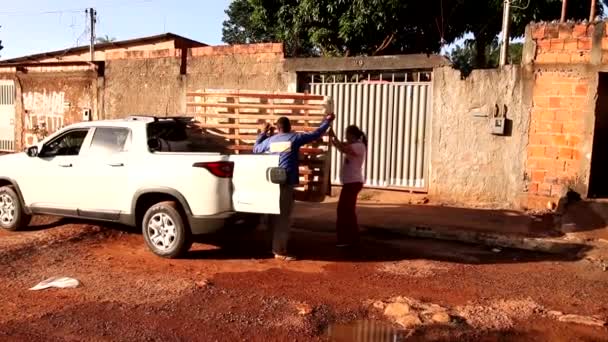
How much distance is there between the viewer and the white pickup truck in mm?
6508

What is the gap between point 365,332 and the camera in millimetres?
4773

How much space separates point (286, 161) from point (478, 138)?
4936 mm

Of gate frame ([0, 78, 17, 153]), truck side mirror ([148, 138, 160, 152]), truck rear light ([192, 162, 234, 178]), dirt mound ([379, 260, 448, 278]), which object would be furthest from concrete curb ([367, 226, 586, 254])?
gate frame ([0, 78, 17, 153])

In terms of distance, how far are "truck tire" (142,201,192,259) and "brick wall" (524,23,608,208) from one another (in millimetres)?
6051

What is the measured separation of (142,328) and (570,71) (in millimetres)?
7824

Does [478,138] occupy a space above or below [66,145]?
above

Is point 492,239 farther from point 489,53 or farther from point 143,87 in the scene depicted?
point 489,53

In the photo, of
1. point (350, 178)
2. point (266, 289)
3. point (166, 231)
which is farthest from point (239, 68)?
point (266, 289)

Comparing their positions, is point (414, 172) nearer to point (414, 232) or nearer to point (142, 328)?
point (414, 232)

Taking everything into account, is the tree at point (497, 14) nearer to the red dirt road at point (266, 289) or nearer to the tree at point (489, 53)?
the tree at point (489, 53)

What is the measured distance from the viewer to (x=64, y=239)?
7801mm

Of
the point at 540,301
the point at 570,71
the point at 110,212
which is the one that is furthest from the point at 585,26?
the point at 110,212

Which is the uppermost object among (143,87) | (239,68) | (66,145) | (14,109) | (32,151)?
(239,68)

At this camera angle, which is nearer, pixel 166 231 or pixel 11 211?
pixel 166 231
